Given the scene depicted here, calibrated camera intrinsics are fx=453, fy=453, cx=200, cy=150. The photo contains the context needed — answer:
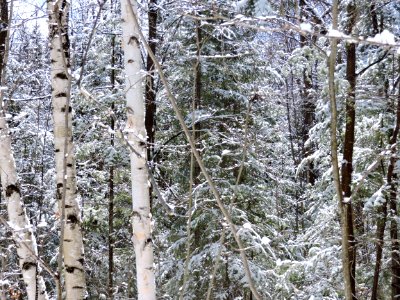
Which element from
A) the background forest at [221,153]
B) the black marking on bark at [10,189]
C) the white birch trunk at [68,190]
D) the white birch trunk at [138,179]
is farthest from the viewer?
the background forest at [221,153]

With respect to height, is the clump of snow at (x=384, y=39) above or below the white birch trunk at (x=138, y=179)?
above

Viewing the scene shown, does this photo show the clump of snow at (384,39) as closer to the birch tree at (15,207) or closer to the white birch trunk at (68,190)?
the white birch trunk at (68,190)

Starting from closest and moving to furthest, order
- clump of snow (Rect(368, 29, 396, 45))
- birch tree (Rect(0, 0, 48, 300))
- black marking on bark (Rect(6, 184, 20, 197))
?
clump of snow (Rect(368, 29, 396, 45))
birch tree (Rect(0, 0, 48, 300))
black marking on bark (Rect(6, 184, 20, 197))

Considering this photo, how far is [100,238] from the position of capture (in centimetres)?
1114

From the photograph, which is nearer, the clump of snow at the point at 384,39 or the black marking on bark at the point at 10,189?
the clump of snow at the point at 384,39

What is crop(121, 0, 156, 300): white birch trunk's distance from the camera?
10.3 feet

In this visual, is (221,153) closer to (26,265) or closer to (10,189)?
(10,189)

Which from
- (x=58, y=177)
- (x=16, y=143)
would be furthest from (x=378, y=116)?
(x=16, y=143)

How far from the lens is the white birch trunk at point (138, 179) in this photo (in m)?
3.15

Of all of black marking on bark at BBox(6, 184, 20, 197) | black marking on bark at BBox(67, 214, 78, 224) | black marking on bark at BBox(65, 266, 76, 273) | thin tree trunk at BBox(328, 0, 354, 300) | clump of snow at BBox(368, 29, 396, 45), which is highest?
clump of snow at BBox(368, 29, 396, 45)

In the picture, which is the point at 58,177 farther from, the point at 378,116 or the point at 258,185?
the point at 258,185

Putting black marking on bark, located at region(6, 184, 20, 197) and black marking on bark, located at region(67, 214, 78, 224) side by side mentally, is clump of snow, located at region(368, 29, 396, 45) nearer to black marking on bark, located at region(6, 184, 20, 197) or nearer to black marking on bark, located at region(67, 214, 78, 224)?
black marking on bark, located at region(67, 214, 78, 224)

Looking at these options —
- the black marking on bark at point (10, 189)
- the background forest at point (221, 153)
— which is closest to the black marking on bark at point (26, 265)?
the background forest at point (221, 153)

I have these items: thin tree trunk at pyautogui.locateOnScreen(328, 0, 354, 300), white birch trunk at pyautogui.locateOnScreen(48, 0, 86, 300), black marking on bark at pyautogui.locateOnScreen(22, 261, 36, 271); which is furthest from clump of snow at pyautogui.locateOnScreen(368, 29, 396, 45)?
black marking on bark at pyautogui.locateOnScreen(22, 261, 36, 271)
